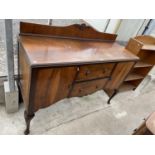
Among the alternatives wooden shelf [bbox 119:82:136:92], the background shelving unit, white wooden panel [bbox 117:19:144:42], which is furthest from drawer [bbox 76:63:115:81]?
white wooden panel [bbox 117:19:144:42]

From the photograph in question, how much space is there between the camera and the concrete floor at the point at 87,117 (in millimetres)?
1663

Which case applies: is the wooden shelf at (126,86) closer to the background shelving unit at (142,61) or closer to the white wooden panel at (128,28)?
the background shelving unit at (142,61)

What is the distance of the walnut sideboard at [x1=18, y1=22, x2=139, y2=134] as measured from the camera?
1.12m

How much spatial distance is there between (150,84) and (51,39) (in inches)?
93.1

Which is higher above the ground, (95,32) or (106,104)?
(95,32)

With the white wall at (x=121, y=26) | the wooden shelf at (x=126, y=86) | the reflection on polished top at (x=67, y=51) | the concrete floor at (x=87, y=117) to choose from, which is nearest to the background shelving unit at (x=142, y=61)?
the wooden shelf at (x=126, y=86)

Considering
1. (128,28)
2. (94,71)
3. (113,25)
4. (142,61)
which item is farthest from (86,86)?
(128,28)

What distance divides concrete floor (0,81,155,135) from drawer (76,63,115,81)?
0.69m

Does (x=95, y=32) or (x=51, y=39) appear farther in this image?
(x=95, y=32)

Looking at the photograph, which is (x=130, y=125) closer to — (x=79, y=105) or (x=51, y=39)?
(x=79, y=105)

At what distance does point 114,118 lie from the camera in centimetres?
205

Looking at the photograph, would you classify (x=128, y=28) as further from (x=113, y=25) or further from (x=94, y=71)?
(x=94, y=71)

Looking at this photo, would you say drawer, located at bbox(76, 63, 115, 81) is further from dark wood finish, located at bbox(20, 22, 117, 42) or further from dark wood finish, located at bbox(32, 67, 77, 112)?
dark wood finish, located at bbox(20, 22, 117, 42)
